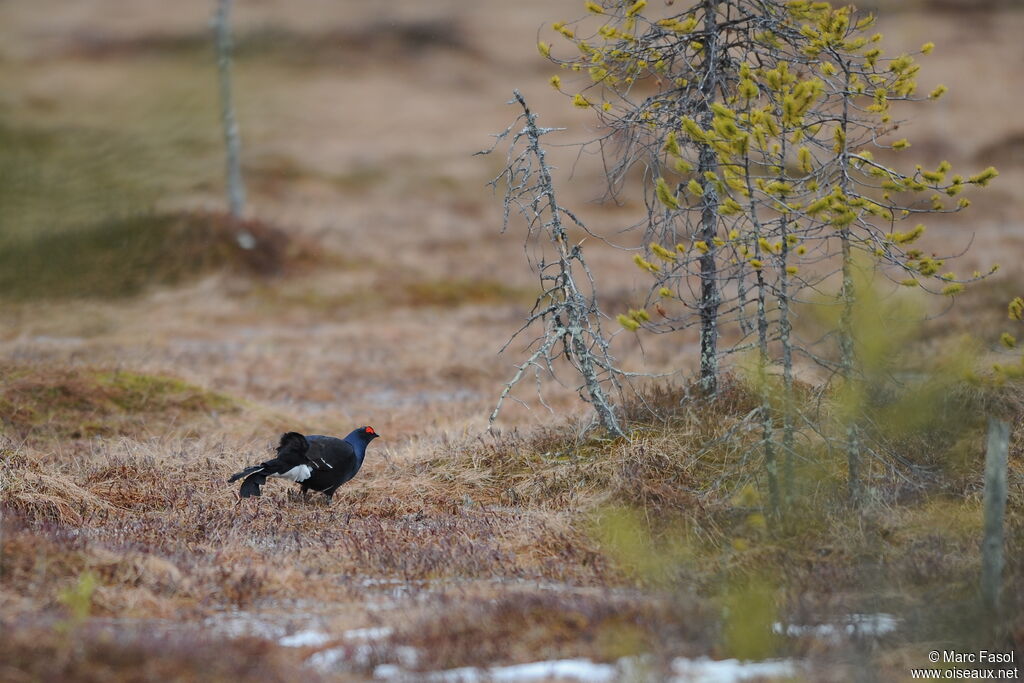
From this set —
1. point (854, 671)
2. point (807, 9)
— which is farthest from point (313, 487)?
point (807, 9)

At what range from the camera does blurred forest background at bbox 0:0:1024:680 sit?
237 inches

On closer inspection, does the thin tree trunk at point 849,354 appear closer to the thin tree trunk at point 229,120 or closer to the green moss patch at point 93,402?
the green moss patch at point 93,402

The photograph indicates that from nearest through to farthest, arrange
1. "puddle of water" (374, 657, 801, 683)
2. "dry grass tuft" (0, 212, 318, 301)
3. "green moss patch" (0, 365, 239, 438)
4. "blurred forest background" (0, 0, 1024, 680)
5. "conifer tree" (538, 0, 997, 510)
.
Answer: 1. "puddle of water" (374, 657, 801, 683)
2. "blurred forest background" (0, 0, 1024, 680)
3. "conifer tree" (538, 0, 997, 510)
4. "green moss patch" (0, 365, 239, 438)
5. "dry grass tuft" (0, 212, 318, 301)

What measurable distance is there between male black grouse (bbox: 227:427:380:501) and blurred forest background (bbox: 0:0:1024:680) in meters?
0.33

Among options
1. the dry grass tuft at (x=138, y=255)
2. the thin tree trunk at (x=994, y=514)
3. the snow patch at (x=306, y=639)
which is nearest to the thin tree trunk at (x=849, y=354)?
the thin tree trunk at (x=994, y=514)

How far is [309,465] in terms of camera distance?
8.98 meters

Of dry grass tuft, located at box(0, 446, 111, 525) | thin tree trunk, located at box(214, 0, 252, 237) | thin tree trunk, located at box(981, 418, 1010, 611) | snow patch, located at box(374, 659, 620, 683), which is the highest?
thin tree trunk, located at box(214, 0, 252, 237)

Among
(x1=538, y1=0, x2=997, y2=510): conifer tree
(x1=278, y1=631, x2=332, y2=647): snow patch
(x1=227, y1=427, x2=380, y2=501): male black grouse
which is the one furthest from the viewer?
(x1=227, y1=427, x2=380, y2=501): male black grouse

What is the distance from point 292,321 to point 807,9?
16742mm

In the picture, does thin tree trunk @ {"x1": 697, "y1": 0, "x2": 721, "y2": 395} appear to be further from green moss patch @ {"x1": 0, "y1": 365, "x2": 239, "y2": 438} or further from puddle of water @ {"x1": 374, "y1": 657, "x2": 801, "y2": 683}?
green moss patch @ {"x1": 0, "y1": 365, "x2": 239, "y2": 438}

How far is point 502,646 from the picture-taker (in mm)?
5777

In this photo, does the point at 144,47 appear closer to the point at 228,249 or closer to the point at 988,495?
the point at 228,249

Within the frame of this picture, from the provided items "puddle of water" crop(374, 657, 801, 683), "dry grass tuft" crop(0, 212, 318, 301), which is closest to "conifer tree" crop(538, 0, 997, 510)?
"puddle of water" crop(374, 657, 801, 683)

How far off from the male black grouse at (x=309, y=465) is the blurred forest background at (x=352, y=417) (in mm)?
331
